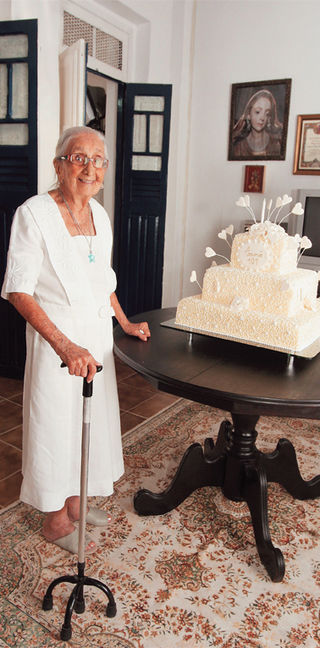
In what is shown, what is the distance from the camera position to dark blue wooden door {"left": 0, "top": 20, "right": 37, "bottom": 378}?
3.16 m

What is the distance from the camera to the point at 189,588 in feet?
5.72

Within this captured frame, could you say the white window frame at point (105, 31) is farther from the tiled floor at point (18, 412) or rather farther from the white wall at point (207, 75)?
the tiled floor at point (18, 412)

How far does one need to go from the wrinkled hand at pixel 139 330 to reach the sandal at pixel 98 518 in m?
0.77

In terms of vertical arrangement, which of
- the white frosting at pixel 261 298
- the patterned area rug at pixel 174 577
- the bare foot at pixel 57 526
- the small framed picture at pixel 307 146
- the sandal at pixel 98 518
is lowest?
the patterned area rug at pixel 174 577

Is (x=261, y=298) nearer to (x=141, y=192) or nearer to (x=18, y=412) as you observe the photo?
(x=18, y=412)

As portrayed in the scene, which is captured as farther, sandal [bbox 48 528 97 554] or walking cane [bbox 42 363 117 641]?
sandal [bbox 48 528 97 554]

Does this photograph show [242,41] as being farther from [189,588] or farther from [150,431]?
[189,588]

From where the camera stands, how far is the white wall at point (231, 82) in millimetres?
4277

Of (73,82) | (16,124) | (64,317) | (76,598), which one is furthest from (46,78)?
(76,598)

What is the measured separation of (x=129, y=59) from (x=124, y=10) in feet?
1.43

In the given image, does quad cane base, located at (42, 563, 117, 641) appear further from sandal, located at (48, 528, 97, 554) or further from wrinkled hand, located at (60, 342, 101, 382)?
wrinkled hand, located at (60, 342, 101, 382)

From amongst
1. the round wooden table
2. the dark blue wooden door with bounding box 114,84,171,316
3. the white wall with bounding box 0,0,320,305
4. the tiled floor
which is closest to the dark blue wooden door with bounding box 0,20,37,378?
the tiled floor

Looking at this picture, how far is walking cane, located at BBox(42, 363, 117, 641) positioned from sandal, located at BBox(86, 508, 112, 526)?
471 mm

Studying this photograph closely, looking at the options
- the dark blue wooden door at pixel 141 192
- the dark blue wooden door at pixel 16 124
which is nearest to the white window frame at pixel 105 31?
the dark blue wooden door at pixel 141 192
